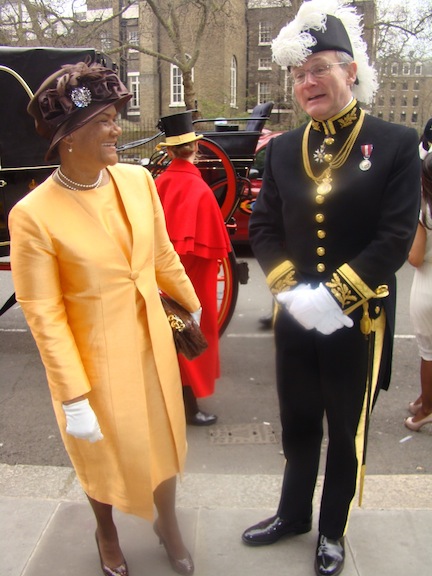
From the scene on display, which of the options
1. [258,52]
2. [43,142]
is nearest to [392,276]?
[43,142]

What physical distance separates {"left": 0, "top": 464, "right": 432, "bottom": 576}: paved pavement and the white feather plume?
1780 mm

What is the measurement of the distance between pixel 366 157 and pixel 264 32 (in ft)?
113

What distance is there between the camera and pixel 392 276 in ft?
7.07

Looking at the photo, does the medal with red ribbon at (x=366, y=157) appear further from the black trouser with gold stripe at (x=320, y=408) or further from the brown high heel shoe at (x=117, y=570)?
the brown high heel shoe at (x=117, y=570)

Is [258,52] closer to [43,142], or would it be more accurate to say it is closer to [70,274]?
[43,142]

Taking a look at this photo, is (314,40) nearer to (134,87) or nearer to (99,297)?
(99,297)

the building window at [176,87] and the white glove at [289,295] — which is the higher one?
the building window at [176,87]

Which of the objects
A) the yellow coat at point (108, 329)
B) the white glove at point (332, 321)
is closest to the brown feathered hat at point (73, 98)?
the yellow coat at point (108, 329)

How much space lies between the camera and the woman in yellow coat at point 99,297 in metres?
1.83

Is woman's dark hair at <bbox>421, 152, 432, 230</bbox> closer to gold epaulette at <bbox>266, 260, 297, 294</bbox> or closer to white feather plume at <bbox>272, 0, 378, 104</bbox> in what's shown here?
white feather plume at <bbox>272, 0, 378, 104</bbox>

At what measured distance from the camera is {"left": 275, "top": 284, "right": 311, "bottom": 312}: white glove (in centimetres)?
207

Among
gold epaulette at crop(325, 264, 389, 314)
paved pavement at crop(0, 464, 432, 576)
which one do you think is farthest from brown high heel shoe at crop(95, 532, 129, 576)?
gold epaulette at crop(325, 264, 389, 314)

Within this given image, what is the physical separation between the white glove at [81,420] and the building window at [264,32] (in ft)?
111

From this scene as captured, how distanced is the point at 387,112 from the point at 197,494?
175 ft
